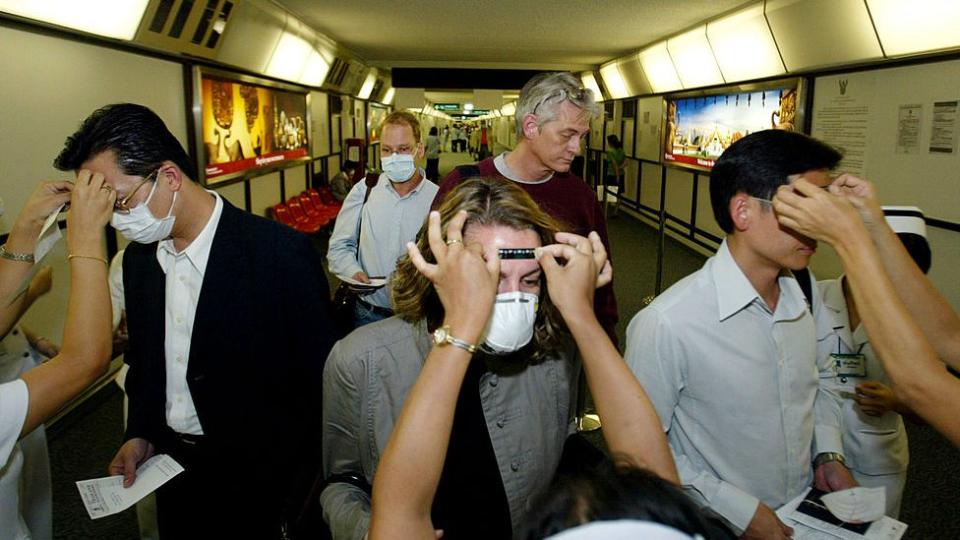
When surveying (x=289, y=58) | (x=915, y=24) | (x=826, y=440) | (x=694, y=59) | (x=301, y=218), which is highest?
(x=289, y=58)

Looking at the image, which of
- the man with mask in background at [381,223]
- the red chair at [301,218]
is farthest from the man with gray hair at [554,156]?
the red chair at [301,218]

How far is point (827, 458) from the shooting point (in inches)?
71.5

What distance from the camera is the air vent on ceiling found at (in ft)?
16.8

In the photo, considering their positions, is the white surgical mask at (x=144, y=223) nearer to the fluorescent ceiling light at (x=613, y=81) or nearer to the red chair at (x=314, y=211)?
the red chair at (x=314, y=211)

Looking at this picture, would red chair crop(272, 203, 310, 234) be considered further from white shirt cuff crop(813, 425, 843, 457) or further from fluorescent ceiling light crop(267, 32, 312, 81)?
white shirt cuff crop(813, 425, 843, 457)

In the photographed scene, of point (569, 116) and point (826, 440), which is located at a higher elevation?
point (569, 116)

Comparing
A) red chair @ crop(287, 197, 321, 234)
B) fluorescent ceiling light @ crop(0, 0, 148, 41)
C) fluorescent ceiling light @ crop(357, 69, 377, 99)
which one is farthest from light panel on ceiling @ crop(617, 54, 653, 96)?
fluorescent ceiling light @ crop(0, 0, 148, 41)

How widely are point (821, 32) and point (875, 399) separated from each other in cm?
536

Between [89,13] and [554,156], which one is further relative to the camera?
[89,13]

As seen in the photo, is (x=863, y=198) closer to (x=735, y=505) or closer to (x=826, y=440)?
(x=826, y=440)

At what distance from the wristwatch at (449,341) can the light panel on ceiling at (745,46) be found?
23.8 ft

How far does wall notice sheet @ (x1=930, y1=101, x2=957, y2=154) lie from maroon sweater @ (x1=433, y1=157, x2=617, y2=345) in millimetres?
3507

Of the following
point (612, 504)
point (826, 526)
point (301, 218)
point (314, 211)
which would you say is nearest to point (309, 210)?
point (314, 211)

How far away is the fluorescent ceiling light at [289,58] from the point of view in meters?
8.77
